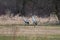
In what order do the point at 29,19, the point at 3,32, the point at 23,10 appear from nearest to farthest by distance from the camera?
1. the point at 3,32
2. the point at 29,19
3. the point at 23,10

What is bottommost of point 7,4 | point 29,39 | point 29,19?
point 29,39

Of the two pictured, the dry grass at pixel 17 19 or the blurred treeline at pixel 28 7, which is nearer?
the dry grass at pixel 17 19

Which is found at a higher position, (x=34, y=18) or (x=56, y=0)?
(x=56, y=0)

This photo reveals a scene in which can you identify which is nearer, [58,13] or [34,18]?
[34,18]

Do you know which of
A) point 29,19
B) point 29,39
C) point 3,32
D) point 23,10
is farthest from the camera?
point 23,10

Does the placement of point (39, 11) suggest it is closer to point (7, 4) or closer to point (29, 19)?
point (29, 19)

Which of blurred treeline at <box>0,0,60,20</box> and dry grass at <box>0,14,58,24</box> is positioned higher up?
blurred treeline at <box>0,0,60,20</box>

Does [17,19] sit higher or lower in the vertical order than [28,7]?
lower

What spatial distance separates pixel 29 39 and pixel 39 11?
355cm

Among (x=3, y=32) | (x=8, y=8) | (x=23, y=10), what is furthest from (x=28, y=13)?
(x=3, y=32)

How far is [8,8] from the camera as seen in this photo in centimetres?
767

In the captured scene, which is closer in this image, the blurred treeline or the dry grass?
the dry grass

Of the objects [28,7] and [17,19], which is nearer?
[17,19]

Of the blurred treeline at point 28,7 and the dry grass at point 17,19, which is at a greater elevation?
the blurred treeline at point 28,7
